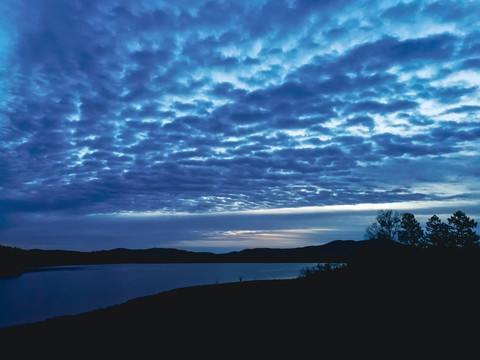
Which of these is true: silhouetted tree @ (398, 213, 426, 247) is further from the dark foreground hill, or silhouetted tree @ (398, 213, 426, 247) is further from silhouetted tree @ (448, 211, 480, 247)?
the dark foreground hill

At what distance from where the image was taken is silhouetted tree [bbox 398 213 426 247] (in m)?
74.6

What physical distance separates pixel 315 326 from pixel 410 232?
7176 centimetres

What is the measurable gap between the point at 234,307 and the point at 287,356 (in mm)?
11037

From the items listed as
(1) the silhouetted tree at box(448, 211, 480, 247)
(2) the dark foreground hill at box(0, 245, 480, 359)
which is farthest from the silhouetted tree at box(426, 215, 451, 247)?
(2) the dark foreground hill at box(0, 245, 480, 359)

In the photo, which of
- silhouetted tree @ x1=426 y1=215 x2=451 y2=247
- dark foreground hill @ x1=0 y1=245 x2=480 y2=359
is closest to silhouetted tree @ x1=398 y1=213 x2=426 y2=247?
silhouetted tree @ x1=426 y1=215 x2=451 y2=247

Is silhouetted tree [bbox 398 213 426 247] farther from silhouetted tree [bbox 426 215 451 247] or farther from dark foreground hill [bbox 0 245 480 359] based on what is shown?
dark foreground hill [bbox 0 245 480 359]

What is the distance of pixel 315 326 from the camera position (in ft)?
46.1

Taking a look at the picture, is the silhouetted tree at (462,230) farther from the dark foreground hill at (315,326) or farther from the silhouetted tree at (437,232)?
the dark foreground hill at (315,326)

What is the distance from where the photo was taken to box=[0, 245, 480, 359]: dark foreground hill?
1133 centimetres

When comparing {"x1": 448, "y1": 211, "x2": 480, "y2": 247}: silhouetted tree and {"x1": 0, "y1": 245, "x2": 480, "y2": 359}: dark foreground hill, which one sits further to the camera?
{"x1": 448, "y1": 211, "x2": 480, "y2": 247}: silhouetted tree

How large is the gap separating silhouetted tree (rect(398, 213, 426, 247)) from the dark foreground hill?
56.6 meters

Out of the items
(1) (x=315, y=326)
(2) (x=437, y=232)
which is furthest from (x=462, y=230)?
(1) (x=315, y=326)

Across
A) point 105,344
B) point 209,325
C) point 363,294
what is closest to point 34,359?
point 105,344

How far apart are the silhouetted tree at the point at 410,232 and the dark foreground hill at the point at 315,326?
56.6 meters
